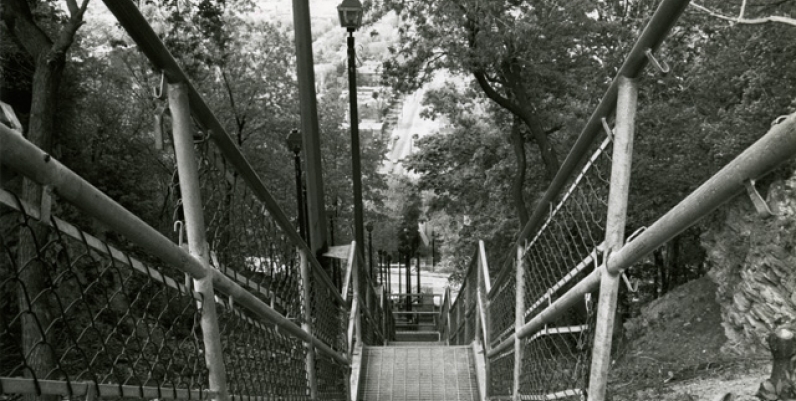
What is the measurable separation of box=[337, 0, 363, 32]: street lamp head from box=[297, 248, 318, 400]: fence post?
249 inches

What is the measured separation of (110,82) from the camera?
57.6ft

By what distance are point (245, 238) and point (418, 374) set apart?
14.0 feet

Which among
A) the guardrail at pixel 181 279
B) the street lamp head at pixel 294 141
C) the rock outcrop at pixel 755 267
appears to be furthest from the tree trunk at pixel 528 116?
the guardrail at pixel 181 279

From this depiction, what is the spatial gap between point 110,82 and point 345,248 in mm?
11584

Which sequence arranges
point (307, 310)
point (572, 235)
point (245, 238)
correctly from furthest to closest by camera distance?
point (307, 310) < point (245, 238) < point (572, 235)

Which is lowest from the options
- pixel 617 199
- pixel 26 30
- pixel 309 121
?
pixel 617 199

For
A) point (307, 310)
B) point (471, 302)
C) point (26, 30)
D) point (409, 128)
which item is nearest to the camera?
point (307, 310)

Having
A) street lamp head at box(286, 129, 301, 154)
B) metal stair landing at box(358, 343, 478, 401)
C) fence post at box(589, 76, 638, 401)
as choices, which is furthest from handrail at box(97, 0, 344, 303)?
street lamp head at box(286, 129, 301, 154)

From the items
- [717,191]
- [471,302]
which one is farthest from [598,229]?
[471,302]

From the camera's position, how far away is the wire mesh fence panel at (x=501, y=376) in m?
5.11

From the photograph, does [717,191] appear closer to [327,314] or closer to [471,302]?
[327,314]

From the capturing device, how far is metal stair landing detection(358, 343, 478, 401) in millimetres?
6703

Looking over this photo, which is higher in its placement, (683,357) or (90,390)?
(683,357)

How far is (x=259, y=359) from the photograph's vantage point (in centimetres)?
303
